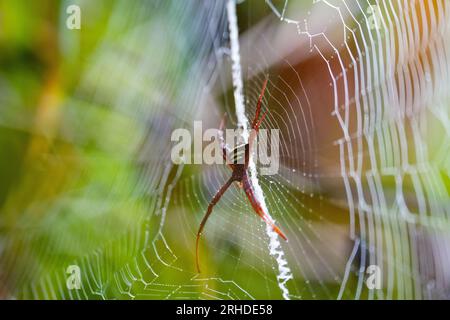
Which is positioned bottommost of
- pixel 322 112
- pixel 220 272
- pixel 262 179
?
pixel 220 272

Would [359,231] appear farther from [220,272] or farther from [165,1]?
[165,1]

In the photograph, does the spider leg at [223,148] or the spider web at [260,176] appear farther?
the spider leg at [223,148]

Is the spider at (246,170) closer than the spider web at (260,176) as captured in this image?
No

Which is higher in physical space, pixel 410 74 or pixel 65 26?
pixel 65 26

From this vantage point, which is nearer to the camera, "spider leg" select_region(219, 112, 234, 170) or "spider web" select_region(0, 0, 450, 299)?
"spider web" select_region(0, 0, 450, 299)

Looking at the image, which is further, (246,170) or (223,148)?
(223,148)

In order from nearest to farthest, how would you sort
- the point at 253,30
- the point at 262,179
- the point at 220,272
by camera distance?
the point at 262,179
the point at 220,272
the point at 253,30

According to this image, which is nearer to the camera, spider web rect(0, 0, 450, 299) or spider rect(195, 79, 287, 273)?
spider web rect(0, 0, 450, 299)

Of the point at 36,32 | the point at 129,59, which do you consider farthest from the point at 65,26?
the point at 129,59
